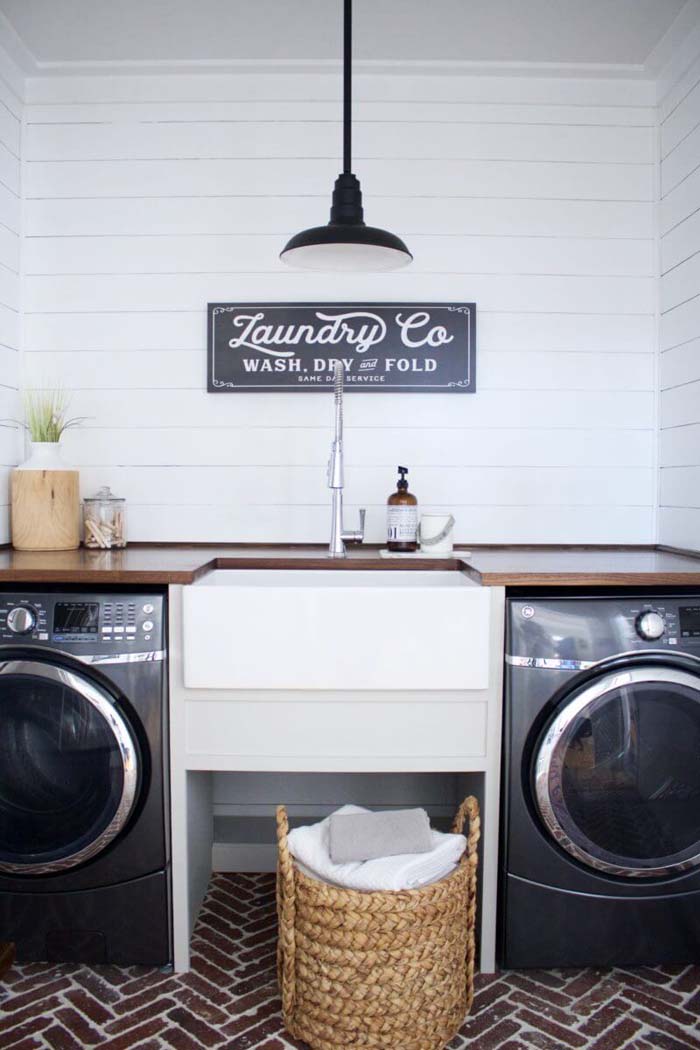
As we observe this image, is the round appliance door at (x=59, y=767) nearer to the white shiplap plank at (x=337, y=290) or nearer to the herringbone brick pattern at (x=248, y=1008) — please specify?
the herringbone brick pattern at (x=248, y=1008)

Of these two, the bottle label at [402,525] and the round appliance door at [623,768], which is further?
the bottle label at [402,525]

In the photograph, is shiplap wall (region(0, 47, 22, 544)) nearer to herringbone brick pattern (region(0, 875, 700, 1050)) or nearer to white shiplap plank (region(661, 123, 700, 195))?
herringbone brick pattern (region(0, 875, 700, 1050))

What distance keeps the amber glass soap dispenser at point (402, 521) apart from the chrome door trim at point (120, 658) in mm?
956

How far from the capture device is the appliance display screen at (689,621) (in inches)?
90.9

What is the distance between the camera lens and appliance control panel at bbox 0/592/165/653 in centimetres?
228

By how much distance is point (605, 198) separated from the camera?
316 cm

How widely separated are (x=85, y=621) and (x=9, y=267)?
1470 mm

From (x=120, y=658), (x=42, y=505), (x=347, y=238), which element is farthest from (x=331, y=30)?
(x=120, y=658)

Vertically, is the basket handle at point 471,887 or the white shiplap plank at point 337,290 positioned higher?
the white shiplap plank at point 337,290

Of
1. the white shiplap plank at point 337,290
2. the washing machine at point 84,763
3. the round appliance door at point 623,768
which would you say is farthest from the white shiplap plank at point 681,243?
the washing machine at point 84,763

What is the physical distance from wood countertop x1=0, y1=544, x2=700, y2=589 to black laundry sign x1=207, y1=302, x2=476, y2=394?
0.63m

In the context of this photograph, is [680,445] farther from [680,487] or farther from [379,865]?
[379,865]

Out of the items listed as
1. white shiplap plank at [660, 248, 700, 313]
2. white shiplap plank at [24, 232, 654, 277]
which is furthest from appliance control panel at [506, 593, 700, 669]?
white shiplap plank at [24, 232, 654, 277]

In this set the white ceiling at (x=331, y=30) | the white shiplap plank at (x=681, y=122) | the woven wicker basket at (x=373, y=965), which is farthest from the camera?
the white shiplap plank at (x=681, y=122)
